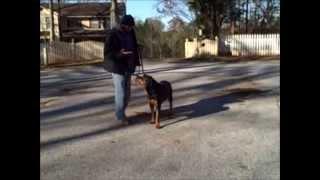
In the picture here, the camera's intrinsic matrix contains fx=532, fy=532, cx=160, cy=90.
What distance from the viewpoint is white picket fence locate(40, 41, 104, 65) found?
30.7 meters

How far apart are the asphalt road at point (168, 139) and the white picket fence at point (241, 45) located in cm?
2347

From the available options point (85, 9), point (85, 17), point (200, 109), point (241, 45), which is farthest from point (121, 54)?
point (85, 9)

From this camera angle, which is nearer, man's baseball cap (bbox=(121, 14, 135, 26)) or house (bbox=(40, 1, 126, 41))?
man's baseball cap (bbox=(121, 14, 135, 26))

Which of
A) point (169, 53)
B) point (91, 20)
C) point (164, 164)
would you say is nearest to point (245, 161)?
point (164, 164)

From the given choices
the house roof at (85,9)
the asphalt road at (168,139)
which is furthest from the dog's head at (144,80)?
the house roof at (85,9)

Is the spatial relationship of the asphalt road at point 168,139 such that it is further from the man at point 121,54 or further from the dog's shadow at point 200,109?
the man at point 121,54

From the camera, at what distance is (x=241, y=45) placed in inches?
1416

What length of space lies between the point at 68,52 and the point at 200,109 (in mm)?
23973

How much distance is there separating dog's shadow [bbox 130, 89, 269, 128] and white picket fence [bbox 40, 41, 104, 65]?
19.4 m

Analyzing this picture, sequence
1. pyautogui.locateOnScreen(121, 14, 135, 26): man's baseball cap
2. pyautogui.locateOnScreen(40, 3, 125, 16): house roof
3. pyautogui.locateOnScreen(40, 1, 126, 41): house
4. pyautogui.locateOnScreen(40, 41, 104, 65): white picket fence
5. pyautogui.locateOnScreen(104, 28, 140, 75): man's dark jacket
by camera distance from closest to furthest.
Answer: pyautogui.locateOnScreen(121, 14, 135, 26): man's baseball cap, pyautogui.locateOnScreen(104, 28, 140, 75): man's dark jacket, pyautogui.locateOnScreen(40, 41, 104, 65): white picket fence, pyautogui.locateOnScreen(40, 1, 126, 41): house, pyautogui.locateOnScreen(40, 3, 125, 16): house roof

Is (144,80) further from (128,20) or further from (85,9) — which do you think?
(85,9)

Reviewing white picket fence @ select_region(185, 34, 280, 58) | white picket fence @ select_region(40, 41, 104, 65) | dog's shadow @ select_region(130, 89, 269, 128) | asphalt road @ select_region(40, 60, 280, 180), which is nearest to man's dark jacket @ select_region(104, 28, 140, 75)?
asphalt road @ select_region(40, 60, 280, 180)

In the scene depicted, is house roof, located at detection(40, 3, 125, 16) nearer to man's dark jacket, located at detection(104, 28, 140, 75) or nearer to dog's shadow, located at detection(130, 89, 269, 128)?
dog's shadow, located at detection(130, 89, 269, 128)
